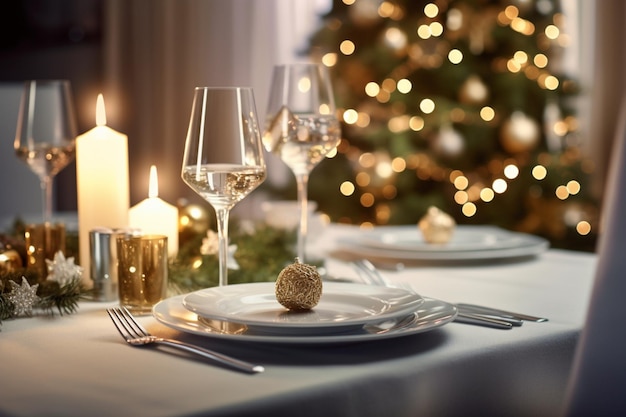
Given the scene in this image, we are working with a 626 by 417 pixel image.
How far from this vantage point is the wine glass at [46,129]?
4.28 feet

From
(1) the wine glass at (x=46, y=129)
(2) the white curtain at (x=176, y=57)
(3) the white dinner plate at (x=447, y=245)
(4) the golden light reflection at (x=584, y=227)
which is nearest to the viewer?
(1) the wine glass at (x=46, y=129)

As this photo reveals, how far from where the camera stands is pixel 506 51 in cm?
443

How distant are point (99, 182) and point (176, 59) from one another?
12.1 ft

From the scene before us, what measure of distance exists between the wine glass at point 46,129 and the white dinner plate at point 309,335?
0.46m

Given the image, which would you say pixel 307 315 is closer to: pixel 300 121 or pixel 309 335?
pixel 309 335

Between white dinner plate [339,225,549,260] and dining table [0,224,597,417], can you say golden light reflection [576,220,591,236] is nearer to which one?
white dinner plate [339,225,549,260]

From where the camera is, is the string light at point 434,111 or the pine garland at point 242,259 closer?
the pine garland at point 242,259

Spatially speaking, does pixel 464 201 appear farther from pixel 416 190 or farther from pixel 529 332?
pixel 529 332

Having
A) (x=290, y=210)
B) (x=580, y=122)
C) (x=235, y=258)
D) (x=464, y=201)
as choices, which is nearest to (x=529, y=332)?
(x=235, y=258)

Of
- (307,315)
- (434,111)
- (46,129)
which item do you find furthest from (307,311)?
(434,111)

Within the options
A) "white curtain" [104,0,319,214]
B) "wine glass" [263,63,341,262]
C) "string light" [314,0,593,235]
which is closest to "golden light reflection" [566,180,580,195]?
"string light" [314,0,593,235]

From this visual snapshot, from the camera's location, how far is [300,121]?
125 centimetres

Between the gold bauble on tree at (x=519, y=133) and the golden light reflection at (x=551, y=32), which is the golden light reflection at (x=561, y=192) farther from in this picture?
the golden light reflection at (x=551, y=32)

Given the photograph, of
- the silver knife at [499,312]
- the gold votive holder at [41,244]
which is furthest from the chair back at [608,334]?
the gold votive holder at [41,244]
